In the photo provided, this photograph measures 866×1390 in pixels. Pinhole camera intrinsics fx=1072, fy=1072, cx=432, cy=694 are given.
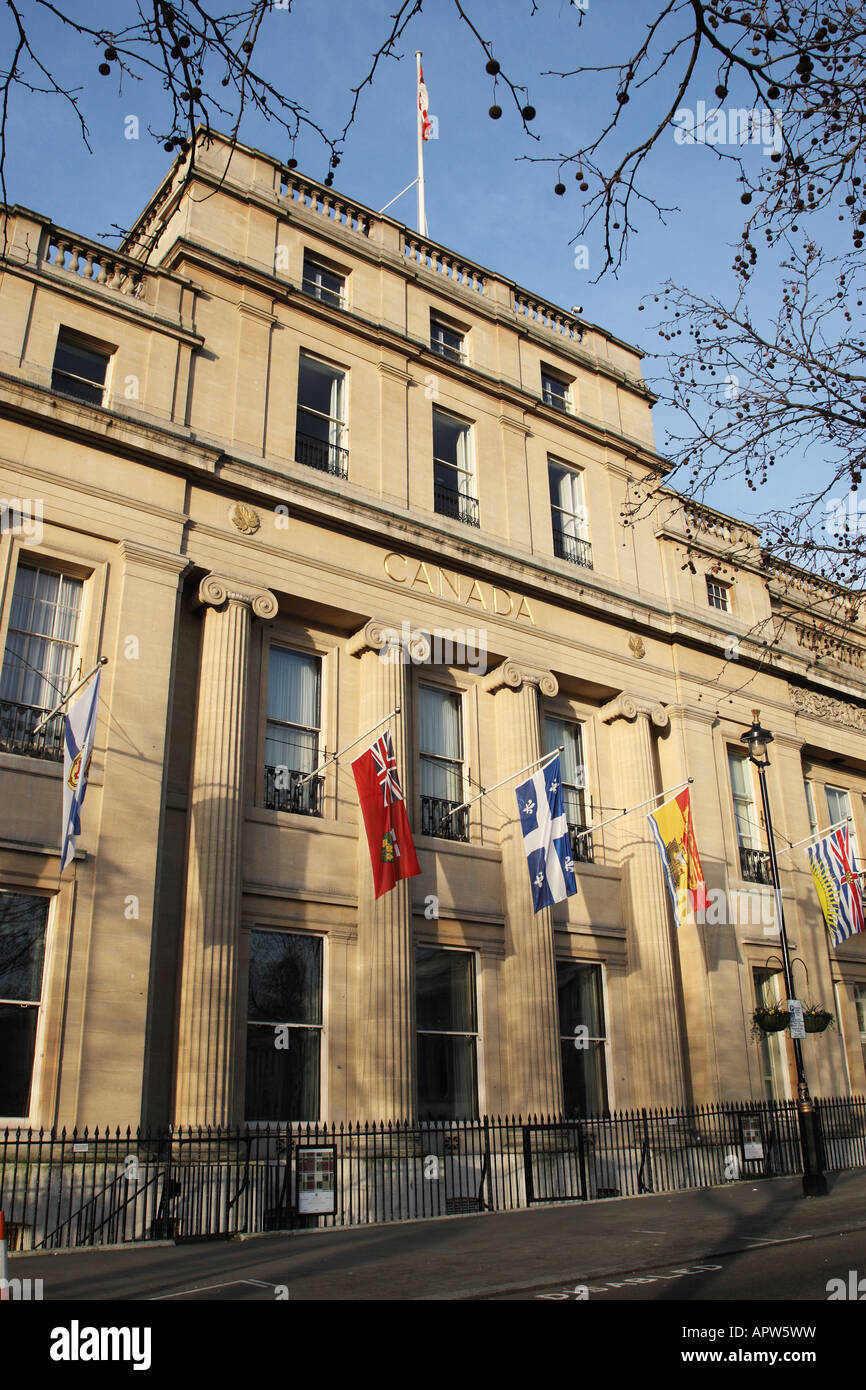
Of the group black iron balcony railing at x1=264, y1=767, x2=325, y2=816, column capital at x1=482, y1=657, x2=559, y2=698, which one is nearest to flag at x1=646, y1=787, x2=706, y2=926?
column capital at x1=482, y1=657, x2=559, y2=698

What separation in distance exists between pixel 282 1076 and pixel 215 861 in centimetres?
363

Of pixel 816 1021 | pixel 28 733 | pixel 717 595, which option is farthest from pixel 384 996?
pixel 717 595

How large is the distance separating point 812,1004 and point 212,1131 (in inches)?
610

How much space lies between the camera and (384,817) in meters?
17.0

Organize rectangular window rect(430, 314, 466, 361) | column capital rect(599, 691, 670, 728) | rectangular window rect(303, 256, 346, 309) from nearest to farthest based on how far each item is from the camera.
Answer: rectangular window rect(303, 256, 346, 309)
column capital rect(599, 691, 670, 728)
rectangular window rect(430, 314, 466, 361)

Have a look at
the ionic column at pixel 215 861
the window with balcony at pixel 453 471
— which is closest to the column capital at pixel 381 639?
the ionic column at pixel 215 861

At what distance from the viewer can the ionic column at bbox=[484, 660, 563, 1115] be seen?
19.0m

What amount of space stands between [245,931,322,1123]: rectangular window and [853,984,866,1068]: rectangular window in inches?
622

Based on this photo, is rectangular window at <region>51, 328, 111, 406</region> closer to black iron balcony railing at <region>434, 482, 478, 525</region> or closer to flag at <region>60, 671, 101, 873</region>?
flag at <region>60, 671, 101, 873</region>

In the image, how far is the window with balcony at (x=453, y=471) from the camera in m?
23.0

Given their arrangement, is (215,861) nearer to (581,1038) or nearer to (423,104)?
(581,1038)

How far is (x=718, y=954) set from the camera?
23047mm

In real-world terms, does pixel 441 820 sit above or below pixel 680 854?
above
